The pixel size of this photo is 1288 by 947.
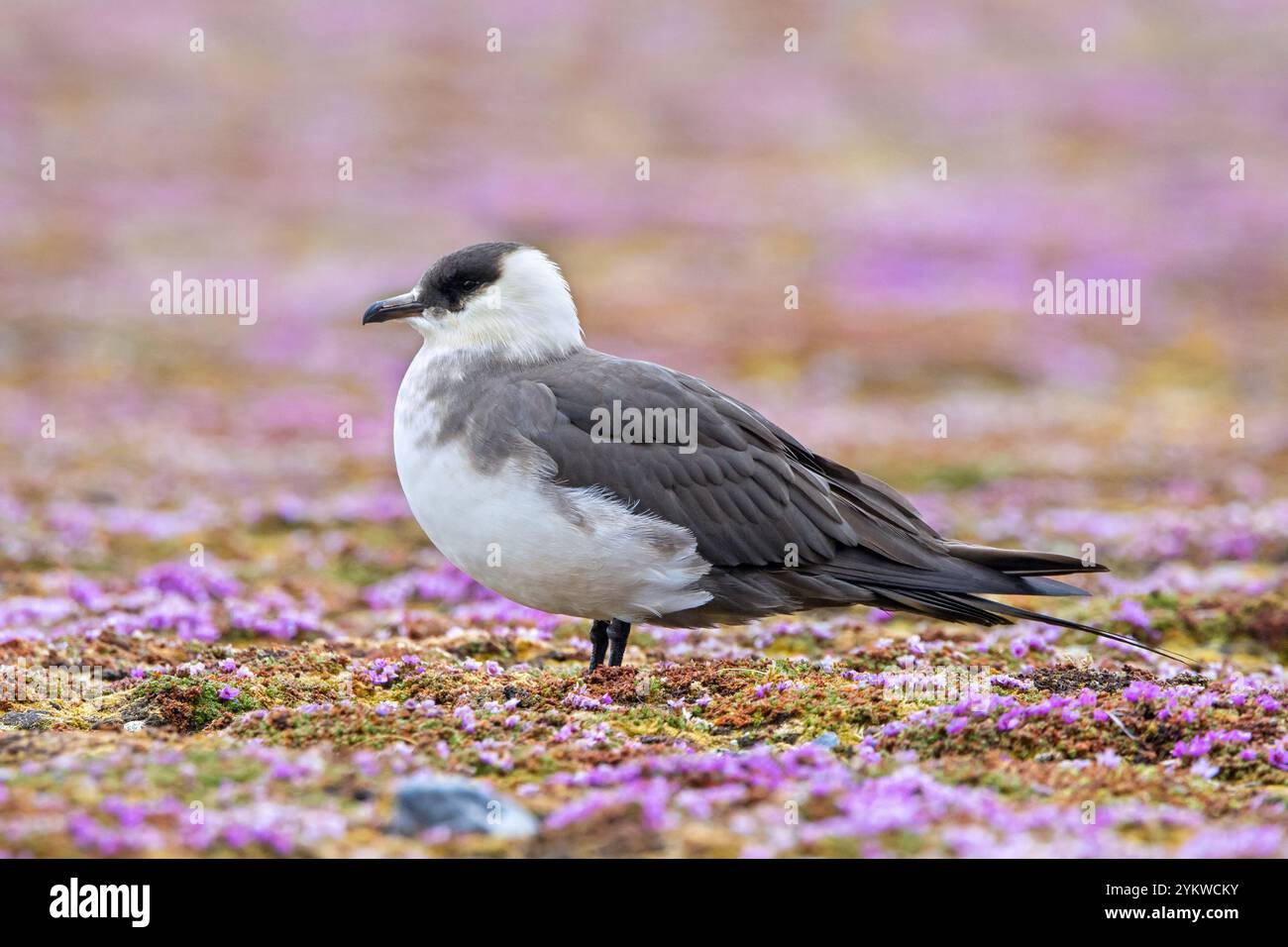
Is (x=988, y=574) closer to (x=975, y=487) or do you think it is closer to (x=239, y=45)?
(x=975, y=487)

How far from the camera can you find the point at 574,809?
215 inches

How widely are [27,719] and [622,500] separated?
3119 millimetres

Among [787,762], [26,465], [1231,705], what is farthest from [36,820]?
[26,465]

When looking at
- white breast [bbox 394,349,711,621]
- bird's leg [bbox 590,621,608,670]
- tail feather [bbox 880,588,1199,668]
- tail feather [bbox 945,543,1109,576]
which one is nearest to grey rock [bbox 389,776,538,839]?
white breast [bbox 394,349,711,621]

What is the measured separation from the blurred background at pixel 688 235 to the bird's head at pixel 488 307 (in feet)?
16.9

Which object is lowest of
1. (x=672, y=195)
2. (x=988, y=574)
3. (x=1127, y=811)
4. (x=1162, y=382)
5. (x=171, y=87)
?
(x=1127, y=811)

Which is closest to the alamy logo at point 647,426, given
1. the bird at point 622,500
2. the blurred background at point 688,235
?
the bird at point 622,500

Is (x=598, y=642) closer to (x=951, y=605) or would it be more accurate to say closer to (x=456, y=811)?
(x=951, y=605)

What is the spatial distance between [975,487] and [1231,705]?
9021 mm

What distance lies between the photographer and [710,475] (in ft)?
24.2

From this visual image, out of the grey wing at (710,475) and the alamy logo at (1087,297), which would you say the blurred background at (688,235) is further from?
the grey wing at (710,475)

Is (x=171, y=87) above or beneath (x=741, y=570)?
above

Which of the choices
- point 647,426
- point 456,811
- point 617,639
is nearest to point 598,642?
point 617,639

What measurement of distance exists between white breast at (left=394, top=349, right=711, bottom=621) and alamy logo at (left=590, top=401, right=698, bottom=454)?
0.38 metres
